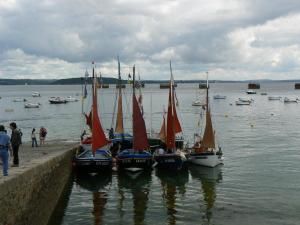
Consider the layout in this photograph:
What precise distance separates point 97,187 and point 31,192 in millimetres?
12626

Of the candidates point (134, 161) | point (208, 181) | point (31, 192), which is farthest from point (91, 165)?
point (31, 192)

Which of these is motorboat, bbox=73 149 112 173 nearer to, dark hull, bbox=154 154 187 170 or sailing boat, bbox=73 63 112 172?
sailing boat, bbox=73 63 112 172

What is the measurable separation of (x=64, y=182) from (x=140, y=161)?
686cm

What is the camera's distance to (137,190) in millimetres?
29359

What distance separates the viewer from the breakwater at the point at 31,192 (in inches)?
582

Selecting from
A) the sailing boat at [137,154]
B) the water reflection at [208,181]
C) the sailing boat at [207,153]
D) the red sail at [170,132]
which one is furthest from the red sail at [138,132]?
the sailing boat at [207,153]

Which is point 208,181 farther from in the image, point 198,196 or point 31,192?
point 31,192

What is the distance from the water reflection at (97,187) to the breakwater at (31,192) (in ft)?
7.75

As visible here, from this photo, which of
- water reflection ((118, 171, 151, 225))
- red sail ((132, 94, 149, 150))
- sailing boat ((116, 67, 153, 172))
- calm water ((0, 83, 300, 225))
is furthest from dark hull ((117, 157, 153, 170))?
red sail ((132, 94, 149, 150))

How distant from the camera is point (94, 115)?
113ft

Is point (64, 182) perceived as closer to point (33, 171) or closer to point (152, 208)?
point (152, 208)

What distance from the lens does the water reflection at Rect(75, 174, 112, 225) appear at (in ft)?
78.6

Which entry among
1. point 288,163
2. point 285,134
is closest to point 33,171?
point 288,163

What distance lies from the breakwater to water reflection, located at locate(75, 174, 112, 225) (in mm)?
2362
